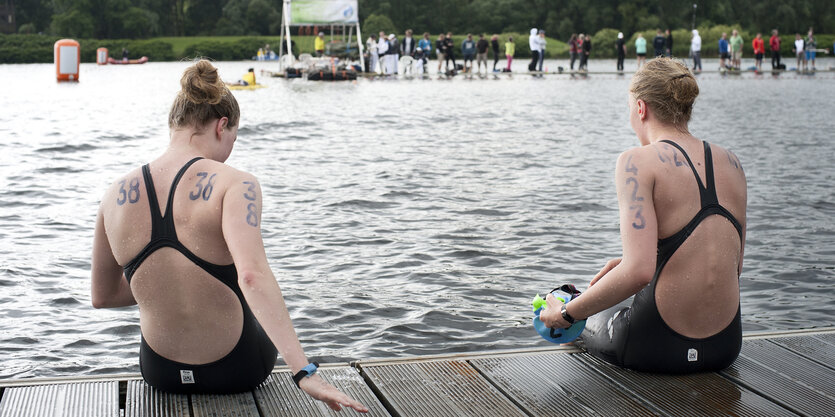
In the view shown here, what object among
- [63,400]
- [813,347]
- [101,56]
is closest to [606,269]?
[813,347]

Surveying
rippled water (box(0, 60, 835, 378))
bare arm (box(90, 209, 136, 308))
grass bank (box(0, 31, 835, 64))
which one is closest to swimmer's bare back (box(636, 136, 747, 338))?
bare arm (box(90, 209, 136, 308))

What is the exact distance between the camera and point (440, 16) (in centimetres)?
11994

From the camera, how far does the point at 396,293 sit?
7605mm

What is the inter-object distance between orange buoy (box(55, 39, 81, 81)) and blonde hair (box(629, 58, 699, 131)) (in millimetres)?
40481

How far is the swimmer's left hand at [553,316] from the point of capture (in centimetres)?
410

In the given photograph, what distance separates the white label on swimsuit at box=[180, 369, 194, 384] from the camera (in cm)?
368

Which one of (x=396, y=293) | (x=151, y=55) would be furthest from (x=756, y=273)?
(x=151, y=55)

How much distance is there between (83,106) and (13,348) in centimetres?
2279

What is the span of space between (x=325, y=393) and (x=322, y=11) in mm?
42992

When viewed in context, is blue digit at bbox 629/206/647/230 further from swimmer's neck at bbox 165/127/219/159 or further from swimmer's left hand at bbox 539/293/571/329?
swimmer's neck at bbox 165/127/219/159

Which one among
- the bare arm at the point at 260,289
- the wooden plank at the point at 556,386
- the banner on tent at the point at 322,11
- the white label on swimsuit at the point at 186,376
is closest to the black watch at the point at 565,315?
the wooden plank at the point at 556,386

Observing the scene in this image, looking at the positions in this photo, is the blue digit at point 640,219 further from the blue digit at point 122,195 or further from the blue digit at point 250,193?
the blue digit at point 122,195

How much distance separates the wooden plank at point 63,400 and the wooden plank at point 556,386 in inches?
63.5

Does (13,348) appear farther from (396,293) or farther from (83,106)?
(83,106)
